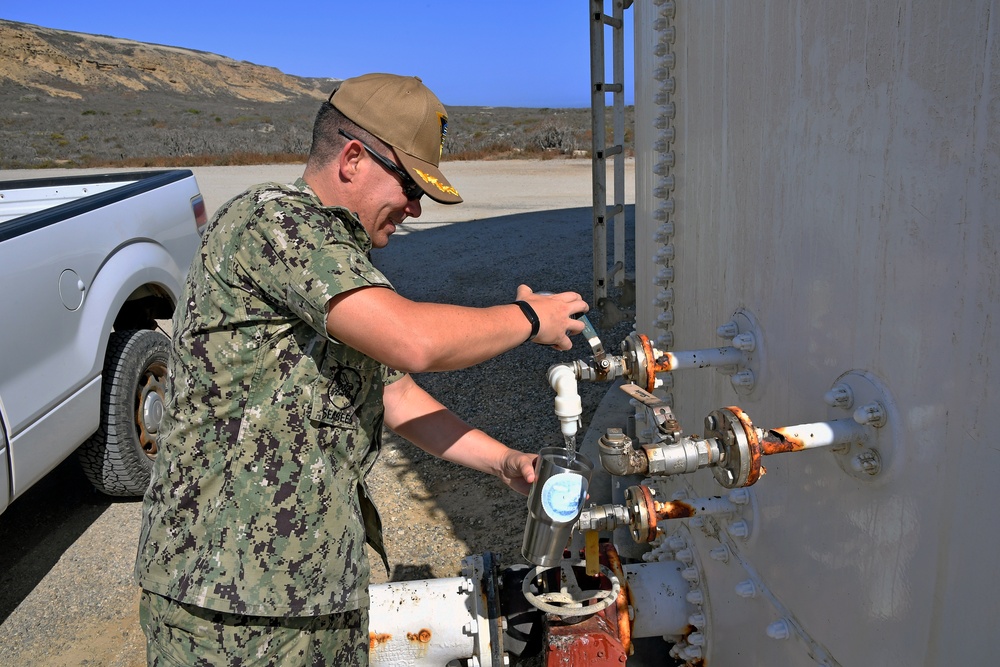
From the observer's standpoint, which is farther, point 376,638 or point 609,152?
point 609,152

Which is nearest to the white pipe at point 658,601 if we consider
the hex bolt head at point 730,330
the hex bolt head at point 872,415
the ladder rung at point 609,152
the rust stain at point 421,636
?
the rust stain at point 421,636

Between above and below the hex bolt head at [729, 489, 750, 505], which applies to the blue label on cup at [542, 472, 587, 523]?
above

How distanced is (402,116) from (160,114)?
42.9 meters

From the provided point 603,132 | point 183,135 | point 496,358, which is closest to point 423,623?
point 496,358

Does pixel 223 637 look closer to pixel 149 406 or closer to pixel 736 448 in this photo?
pixel 736 448

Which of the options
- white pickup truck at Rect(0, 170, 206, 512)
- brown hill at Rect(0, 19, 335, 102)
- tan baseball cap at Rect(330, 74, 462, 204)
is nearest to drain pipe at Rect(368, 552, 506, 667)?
tan baseball cap at Rect(330, 74, 462, 204)

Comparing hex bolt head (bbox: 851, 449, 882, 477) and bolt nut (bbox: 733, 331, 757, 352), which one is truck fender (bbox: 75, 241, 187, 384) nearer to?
bolt nut (bbox: 733, 331, 757, 352)

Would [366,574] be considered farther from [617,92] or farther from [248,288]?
[617,92]

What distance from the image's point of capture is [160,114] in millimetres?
39375

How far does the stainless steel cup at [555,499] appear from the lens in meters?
1.59

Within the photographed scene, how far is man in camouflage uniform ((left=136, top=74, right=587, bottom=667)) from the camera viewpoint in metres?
1.49

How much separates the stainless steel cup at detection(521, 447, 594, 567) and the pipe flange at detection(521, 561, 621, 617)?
0.19 metres

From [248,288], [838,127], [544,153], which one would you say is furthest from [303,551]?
[544,153]

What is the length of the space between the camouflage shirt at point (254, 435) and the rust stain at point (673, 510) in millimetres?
774
